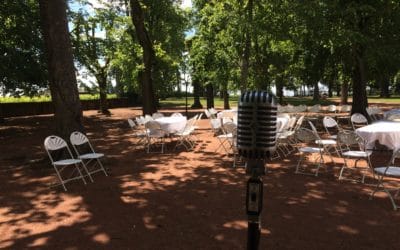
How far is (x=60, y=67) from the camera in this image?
9047 millimetres

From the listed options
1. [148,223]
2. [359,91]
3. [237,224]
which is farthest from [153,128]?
[359,91]

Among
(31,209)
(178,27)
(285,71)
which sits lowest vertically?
(31,209)

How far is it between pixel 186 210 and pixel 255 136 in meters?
3.80

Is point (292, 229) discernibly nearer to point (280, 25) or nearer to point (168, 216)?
point (168, 216)

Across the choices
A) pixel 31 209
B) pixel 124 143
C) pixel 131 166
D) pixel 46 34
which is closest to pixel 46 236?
pixel 31 209

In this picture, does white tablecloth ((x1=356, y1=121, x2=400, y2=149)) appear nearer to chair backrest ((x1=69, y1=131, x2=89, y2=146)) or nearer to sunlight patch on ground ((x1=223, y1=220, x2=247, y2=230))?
sunlight patch on ground ((x1=223, y1=220, x2=247, y2=230))

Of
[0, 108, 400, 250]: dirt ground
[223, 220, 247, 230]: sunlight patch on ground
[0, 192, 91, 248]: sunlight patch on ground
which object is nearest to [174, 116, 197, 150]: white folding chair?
[0, 108, 400, 250]: dirt ground

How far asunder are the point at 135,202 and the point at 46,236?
1.64 metres

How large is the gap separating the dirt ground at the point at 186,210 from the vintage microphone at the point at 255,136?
2280mm

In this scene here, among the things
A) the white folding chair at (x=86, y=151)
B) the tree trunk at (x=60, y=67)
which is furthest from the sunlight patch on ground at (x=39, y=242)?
the tree trunk at (x=60, y=67)

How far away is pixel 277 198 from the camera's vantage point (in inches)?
251

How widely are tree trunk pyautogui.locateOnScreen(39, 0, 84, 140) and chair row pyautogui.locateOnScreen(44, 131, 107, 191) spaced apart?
50 centimetres

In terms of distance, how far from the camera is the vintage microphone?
2.31m

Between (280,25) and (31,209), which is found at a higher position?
(280,25)
